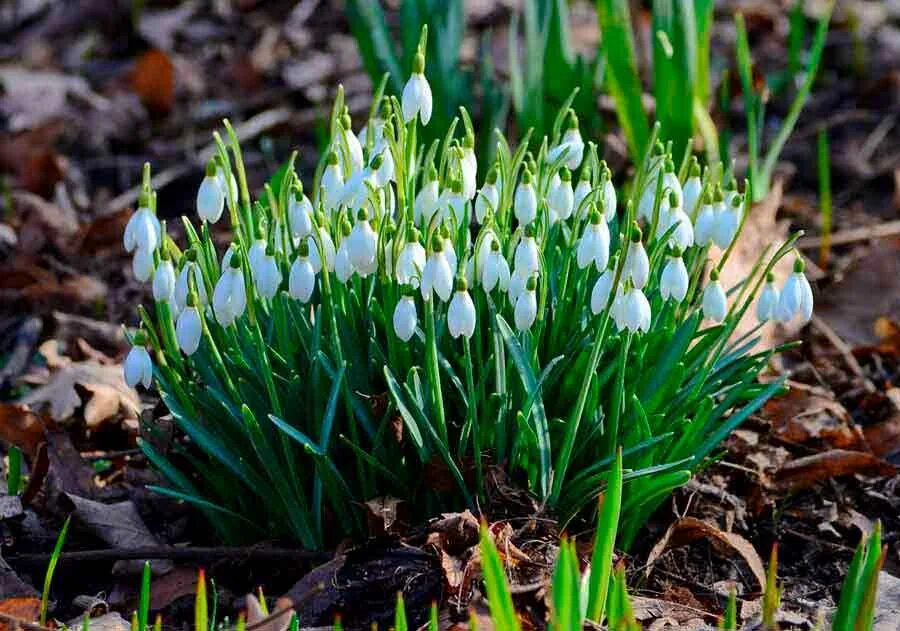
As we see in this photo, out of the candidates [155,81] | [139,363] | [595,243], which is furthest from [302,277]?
[155,81]

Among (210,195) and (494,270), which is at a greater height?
(210,195)

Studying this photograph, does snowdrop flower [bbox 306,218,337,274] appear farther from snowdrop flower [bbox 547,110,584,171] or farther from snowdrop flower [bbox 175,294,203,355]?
snowdrop flower [bbox 547,110,584,171]

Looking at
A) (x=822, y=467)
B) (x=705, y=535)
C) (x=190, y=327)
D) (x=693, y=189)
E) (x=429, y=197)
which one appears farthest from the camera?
(x=822, y=467)

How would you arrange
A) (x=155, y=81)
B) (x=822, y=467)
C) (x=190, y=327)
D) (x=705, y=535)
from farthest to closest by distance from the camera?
(x=155, y=81) < (x=822, y=467) < (x=705, y=535) < (x=190, y=327)

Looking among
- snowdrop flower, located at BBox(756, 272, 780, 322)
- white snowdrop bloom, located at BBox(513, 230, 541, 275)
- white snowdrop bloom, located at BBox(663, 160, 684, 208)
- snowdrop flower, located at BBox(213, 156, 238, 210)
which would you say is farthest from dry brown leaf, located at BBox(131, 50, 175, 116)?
snowdrop flower, located at BBox(756, 272, 780, 322)

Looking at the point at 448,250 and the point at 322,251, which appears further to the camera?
the point at 322,251

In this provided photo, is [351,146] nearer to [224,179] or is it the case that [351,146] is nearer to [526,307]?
[224,179]

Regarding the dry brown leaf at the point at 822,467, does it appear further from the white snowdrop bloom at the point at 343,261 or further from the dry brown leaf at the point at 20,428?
the dry brown leaf at the point at 20,428
